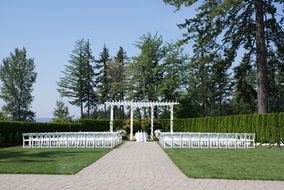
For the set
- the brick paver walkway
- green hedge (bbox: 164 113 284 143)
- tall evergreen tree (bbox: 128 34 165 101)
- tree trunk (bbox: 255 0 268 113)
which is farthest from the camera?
tall evergreen tree (bbox: 128 34 165 101)

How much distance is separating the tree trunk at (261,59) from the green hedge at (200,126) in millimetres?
1926

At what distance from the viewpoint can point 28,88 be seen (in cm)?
Result: 7050

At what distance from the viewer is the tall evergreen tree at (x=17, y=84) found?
6869 cm

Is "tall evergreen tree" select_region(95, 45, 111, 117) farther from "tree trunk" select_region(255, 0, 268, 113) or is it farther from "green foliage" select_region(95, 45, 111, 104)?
"tree trunk" select_region(255, 0, 268, 113)

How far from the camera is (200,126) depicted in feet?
121

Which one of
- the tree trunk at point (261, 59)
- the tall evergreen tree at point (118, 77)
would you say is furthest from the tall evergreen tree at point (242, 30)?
the tall evergreen tree at point (118, 77)

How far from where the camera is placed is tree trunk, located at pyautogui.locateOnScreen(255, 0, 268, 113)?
29672 mm

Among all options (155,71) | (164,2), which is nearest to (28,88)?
(155,71)

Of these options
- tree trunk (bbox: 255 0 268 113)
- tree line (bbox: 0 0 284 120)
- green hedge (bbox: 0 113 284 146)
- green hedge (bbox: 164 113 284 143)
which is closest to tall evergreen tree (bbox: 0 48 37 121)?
tree line (bbox: 0 0 284 120)

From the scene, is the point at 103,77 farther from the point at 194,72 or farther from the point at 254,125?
the point at 254,125

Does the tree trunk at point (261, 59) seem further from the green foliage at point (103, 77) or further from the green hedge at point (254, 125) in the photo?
the green foliage at point (103, 77)

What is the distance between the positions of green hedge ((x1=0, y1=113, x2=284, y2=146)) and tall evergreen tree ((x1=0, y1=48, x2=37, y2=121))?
2976 cm

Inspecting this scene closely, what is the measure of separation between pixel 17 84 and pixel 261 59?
47.6 m

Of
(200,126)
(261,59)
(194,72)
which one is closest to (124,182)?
(261,59)
